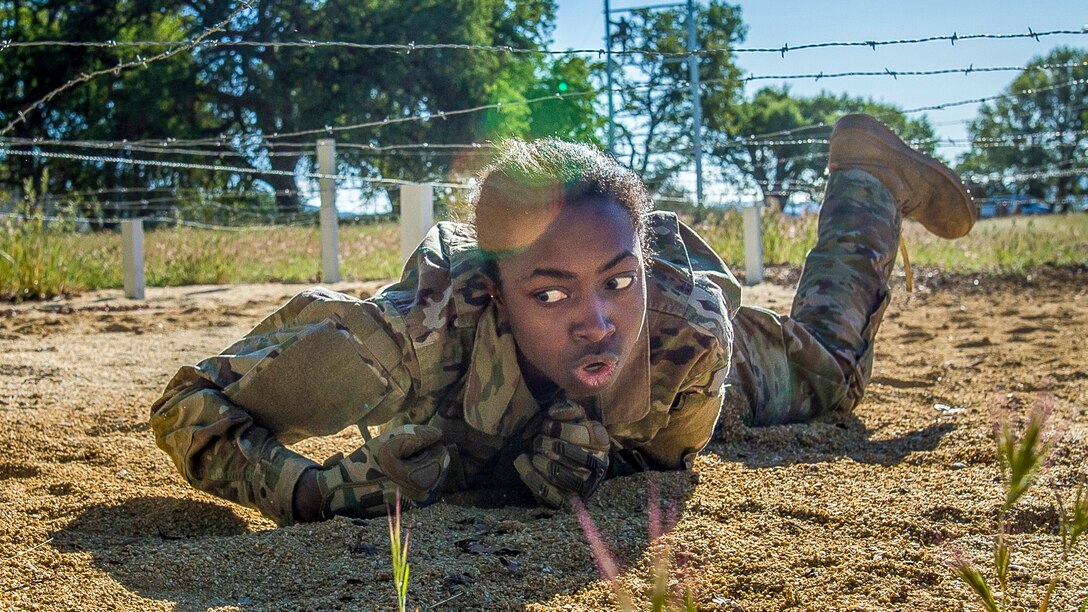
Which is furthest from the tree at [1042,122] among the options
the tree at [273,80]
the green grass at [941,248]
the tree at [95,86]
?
the tree at [95,86]

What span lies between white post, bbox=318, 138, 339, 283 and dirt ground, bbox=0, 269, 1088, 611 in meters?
3.81

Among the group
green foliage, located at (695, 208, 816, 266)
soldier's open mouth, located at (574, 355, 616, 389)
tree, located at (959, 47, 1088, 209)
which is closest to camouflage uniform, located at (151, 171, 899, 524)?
soldier's open mouth, located at (574, 355, 616, 389)

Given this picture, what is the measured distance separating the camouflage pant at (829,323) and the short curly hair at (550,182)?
3.74 ft

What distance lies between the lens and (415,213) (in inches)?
241

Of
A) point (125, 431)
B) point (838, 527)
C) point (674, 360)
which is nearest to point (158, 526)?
point (125, 431)

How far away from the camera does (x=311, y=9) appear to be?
82.5 ft

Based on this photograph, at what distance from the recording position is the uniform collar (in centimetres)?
240

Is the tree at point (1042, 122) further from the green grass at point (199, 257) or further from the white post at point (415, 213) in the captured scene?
the white post at point (415, 213)

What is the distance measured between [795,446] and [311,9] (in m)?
24.2

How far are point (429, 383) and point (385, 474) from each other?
328 mm

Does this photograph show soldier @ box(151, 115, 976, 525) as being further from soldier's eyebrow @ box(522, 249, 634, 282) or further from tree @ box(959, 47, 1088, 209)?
tree @ box(959, 47, 1088, 209)

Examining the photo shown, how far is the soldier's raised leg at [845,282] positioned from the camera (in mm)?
3535

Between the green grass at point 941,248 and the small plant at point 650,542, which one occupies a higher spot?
the green grass at point 941,248

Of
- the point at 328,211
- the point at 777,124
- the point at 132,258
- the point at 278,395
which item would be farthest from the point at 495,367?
the point at 777,124
